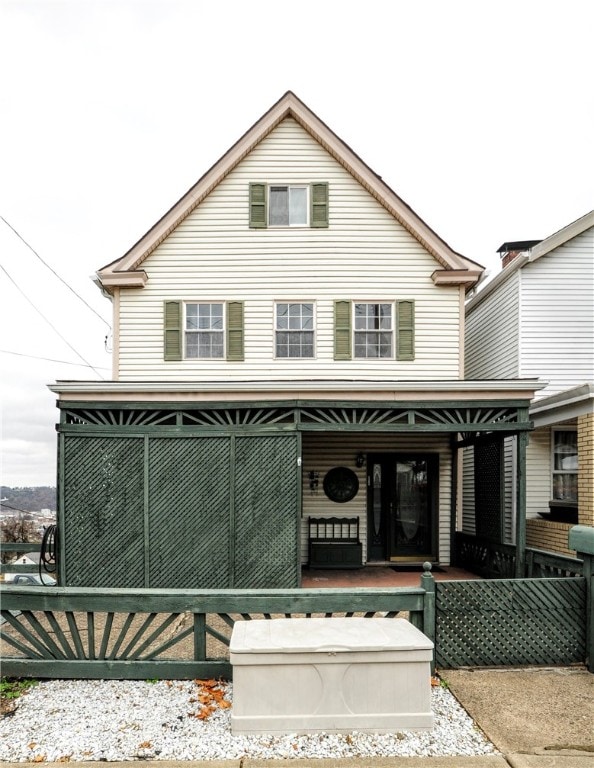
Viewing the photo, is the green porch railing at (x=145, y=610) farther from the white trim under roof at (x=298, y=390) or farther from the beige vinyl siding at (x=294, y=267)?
the beige vinyl siding at (x=294, y=267)

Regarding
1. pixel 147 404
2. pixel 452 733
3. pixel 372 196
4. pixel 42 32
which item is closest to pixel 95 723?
pixel 452 733

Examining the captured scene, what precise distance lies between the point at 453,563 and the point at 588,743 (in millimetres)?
7208

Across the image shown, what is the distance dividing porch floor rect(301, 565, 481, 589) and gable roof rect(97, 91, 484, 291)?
6.31m

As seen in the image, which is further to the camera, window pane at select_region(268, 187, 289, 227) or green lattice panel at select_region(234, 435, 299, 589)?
window pane at select_region(268, 187, 289, 227)

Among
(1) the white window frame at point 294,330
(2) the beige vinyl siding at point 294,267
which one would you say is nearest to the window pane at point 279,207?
(2) the beige vinyl siding at point 294,267

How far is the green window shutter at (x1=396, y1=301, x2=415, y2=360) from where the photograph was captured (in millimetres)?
11195

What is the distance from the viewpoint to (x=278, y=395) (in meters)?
8.85

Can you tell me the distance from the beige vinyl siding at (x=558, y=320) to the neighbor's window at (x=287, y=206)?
5.55m

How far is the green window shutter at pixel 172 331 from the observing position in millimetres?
11141

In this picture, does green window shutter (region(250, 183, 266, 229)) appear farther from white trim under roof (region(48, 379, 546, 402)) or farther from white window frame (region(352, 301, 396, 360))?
white trim under roof (region(48, 379, 546, 402))

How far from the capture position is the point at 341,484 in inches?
455

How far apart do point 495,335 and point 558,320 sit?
67.6 inches

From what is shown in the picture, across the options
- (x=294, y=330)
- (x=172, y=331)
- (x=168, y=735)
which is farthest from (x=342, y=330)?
(x=168, y=735)

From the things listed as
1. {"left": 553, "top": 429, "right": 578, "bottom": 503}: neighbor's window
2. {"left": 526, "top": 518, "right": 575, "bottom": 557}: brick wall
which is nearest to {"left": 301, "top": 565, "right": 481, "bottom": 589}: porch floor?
{"left": 526, "top": 518, "right": 575, "bottom": 557}: brick wall
